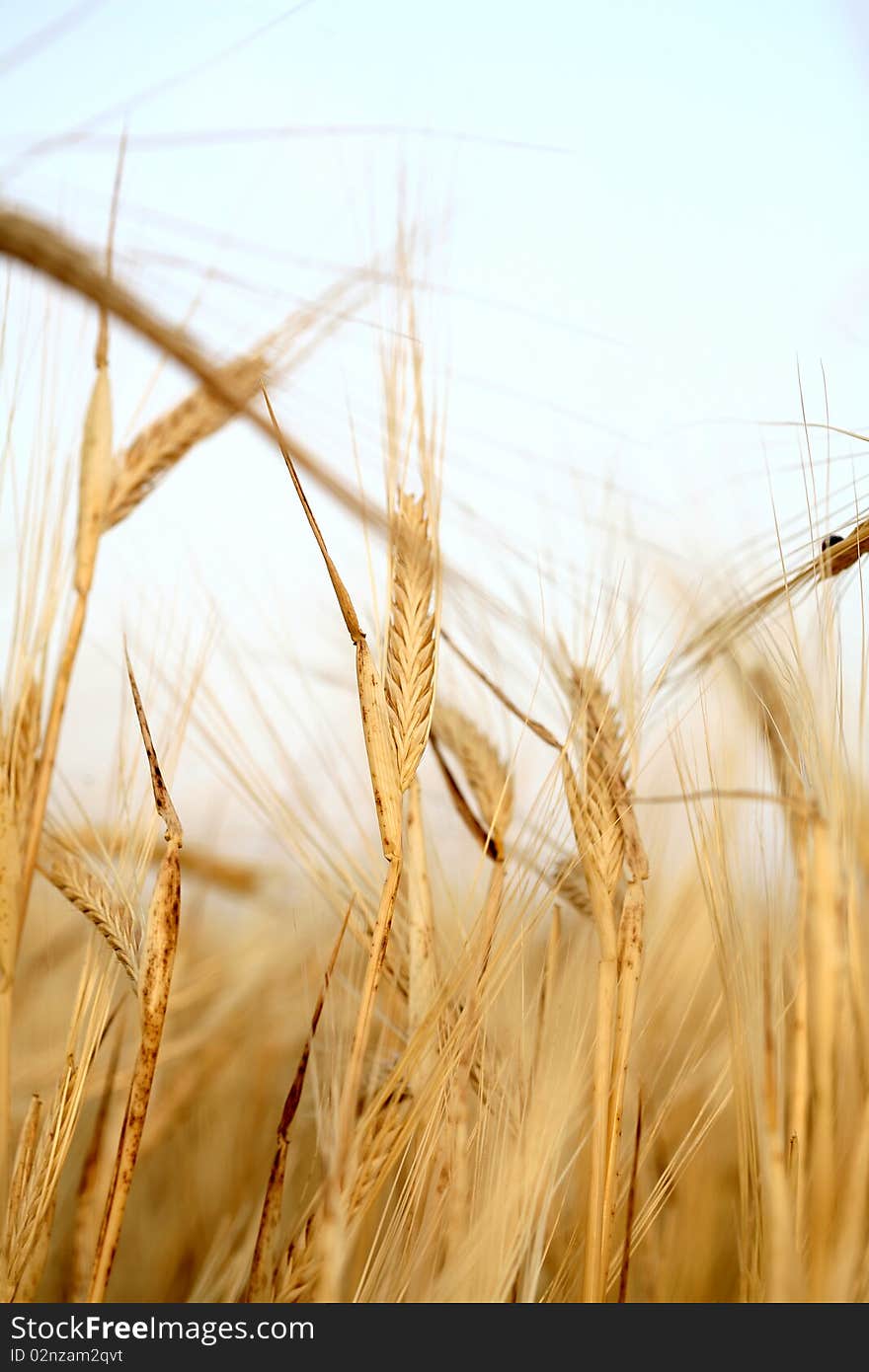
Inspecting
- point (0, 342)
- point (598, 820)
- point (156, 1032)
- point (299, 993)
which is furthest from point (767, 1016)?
point (299, 993)

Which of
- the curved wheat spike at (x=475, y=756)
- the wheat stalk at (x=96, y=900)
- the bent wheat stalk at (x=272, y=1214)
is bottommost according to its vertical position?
the bent wheat stalk at (x=272, y=1214)

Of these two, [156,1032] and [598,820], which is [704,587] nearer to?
[598,820]

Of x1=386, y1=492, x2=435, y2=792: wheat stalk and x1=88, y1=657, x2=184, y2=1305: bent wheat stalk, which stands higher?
x1=386, y1=492, x2=435, y2=792: wheat stalk

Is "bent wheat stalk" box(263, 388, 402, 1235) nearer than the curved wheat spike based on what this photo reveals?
Yes

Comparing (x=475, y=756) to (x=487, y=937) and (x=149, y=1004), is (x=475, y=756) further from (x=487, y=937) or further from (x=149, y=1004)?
(x=149, y=1004)

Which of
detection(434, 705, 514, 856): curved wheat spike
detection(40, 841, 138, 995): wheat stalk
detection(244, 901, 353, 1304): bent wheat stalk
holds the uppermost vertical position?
detection(434, 705, 514, 856): curved wheat spike

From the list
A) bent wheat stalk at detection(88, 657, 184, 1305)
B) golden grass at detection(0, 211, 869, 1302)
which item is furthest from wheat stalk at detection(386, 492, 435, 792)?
bent wheat stalk at detection(88, 657, 184, 1305)

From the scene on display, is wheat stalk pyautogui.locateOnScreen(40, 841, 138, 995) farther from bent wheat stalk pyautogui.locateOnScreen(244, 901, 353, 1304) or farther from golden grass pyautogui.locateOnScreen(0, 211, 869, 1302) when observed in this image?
bent wheat stalk pyautogui.locateOnScreen(244, 901, 353, 1304)

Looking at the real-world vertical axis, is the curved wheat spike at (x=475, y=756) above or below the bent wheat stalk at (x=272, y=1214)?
above

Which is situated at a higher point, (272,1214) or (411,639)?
(411,639)

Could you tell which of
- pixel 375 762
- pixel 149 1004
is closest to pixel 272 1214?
pixel 149 1004

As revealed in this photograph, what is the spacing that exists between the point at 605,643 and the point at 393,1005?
32 centimetres

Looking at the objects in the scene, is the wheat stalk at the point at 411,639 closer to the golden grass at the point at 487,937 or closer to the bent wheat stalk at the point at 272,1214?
the golden grass at the point at 487,937

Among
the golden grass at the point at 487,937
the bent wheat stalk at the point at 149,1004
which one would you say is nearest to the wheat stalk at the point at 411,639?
the golden grass at the point at 487,937
